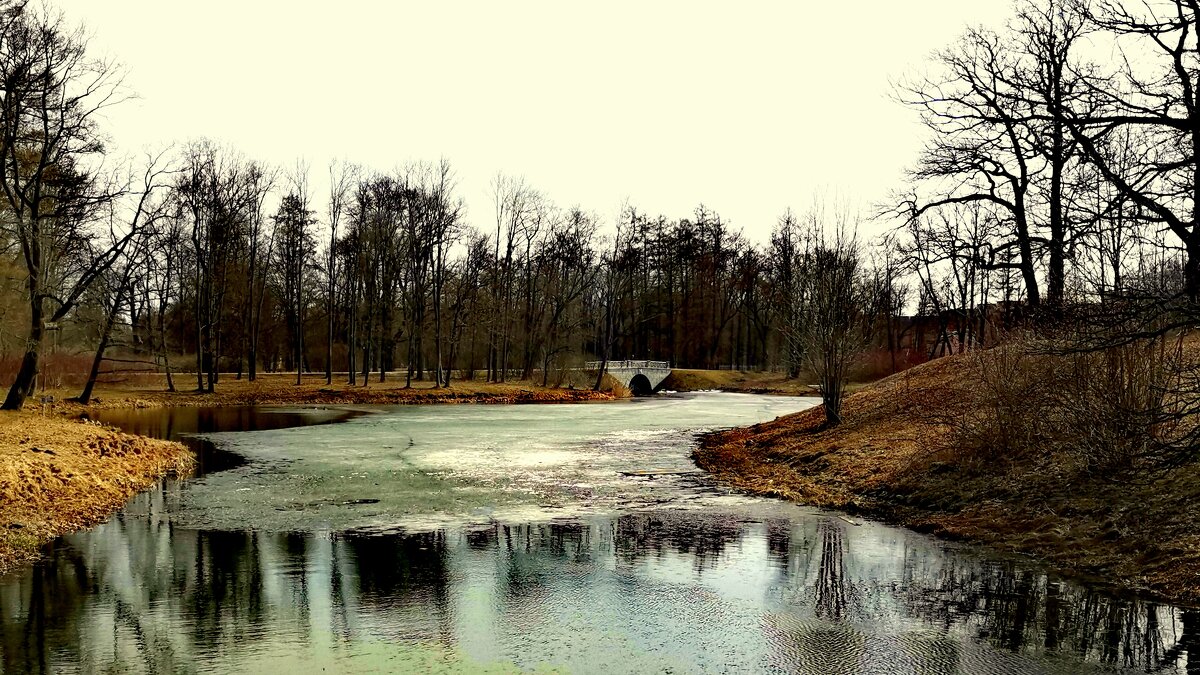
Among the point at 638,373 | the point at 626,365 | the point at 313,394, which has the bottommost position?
the point at 313,394

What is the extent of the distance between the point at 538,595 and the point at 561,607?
55cm

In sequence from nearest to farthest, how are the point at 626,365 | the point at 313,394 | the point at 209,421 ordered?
the point at 209,421, the point at 313,394, the point at 626,365

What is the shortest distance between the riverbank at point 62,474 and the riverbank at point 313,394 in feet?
65.3

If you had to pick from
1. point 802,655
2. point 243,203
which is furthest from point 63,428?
point 243,203

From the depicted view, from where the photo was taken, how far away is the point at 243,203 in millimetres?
51938

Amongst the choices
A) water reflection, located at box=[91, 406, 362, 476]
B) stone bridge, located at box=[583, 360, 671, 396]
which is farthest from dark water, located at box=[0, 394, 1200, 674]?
stone bridge, located at box=[583, 360, 671, 396]

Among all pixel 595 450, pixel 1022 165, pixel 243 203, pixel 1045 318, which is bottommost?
pixel 595 450

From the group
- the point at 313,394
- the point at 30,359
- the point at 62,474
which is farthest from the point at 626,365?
the point at 62,474

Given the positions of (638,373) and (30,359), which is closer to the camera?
(30,359)

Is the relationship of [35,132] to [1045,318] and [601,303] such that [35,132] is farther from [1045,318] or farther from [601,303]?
[601,303]

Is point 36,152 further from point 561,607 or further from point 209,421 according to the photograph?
point 561,607

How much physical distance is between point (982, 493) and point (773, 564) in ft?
16.7

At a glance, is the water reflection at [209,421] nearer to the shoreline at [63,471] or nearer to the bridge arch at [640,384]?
the shoreline at [63,471]

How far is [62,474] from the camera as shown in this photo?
15.4 metres
